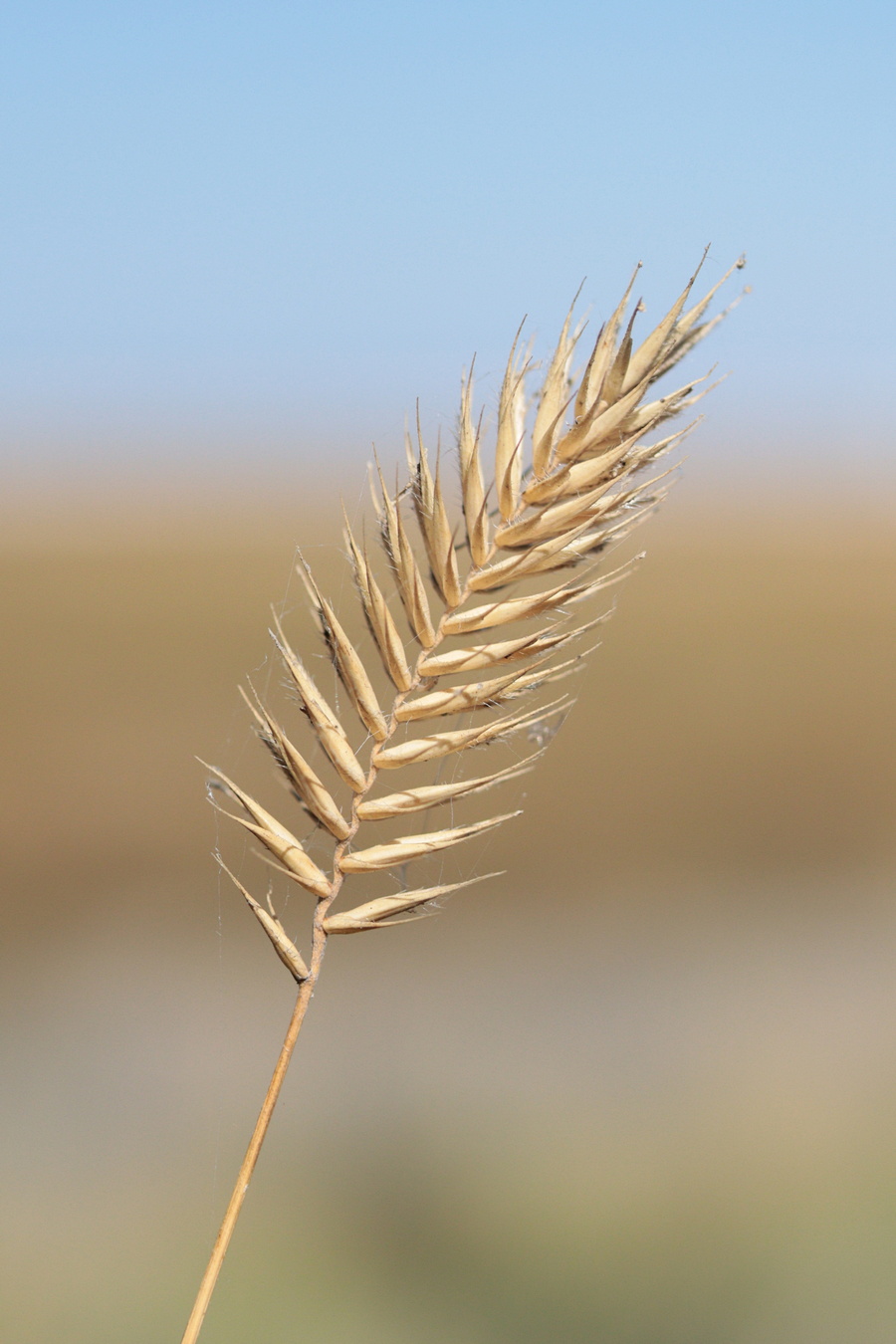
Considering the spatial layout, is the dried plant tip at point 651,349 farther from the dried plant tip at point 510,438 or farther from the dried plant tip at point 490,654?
the dried plant tip at point 490,654

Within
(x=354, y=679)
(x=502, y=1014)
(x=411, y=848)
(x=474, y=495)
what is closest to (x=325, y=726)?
(x=354, y=679)

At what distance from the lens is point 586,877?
9.38 metres

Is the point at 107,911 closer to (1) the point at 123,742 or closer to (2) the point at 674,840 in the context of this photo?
(1) the point at 123,742

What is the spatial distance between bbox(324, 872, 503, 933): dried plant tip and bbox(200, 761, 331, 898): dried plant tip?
0.10 feet

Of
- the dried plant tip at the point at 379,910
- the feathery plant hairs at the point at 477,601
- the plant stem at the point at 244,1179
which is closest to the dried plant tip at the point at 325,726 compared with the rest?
the feathery plant hairs at the point at 477,601

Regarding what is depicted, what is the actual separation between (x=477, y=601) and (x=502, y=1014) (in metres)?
7.16

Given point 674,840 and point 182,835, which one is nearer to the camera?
point 182,835

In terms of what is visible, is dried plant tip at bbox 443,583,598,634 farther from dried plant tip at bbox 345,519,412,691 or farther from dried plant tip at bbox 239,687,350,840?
dried plant tip at bbox 239,687,350,840

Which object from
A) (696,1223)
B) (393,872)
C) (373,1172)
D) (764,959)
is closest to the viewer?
(393,872)

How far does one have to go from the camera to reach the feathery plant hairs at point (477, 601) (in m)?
1.00

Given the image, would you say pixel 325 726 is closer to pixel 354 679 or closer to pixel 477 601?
pixel 354 679

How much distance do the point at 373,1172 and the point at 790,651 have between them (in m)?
7.47

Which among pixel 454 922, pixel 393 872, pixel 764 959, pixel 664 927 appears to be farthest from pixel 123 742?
pixel 393 872

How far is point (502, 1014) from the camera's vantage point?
304 inches
